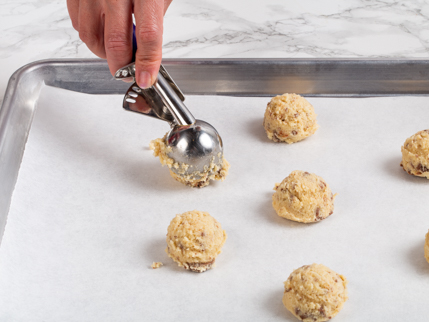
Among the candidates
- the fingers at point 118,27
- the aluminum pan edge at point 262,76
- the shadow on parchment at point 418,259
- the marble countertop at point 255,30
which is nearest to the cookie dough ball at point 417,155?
the shadow on parchment at point 418,259

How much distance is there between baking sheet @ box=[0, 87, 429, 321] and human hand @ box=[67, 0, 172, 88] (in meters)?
0.44

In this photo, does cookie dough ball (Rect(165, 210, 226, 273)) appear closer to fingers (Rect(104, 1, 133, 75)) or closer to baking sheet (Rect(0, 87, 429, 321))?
baking sheet (Rect(0, 87, 429, 321))

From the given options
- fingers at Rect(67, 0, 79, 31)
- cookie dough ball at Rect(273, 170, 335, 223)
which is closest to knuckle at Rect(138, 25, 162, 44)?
fingers at Rect(67, 0, 79, 31)

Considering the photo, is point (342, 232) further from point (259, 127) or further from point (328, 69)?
point (328, 69)

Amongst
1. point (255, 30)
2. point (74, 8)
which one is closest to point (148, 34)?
point (74, 8)

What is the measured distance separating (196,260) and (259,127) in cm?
66

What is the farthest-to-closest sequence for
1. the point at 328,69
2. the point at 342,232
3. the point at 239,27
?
the point at 239,27 → the point at 328,69 → the point at 342,232

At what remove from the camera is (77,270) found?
144cm

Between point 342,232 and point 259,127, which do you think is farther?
point 259,127

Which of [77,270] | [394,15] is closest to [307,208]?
[77,270]

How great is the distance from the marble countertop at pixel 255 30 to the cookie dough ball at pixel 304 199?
988 mm

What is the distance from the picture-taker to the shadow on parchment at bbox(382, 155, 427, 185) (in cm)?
170

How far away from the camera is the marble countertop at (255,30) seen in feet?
8.02

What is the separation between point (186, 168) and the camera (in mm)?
1663
